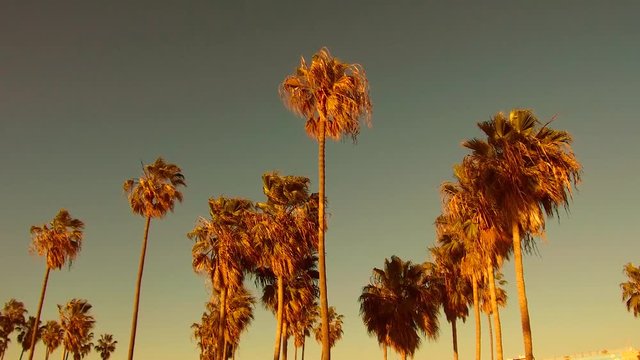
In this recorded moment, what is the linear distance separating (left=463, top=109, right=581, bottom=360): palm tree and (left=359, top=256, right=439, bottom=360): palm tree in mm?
15674

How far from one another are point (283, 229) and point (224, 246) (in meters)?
5.03

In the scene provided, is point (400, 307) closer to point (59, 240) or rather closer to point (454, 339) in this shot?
point (454, 339)

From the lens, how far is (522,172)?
70.7 ft

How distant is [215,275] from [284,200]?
7.34m

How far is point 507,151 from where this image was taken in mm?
21766

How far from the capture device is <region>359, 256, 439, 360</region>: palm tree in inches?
1422

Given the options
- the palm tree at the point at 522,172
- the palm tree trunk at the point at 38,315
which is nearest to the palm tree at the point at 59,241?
the palm tree trunk at the point at 38,315

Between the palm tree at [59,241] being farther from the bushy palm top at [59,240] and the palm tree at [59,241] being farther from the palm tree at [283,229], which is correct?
the palm tree at [283,229]

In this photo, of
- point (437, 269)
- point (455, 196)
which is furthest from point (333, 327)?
point (455, 196)

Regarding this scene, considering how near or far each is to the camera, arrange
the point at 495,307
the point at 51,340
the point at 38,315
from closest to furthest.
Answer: the point at 495,307, the point at 38,315, the point at 51,340

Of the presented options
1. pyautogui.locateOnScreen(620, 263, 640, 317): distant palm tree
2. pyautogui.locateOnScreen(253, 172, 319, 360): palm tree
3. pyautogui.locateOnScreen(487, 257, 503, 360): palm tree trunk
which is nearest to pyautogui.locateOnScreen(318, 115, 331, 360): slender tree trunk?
pyautogui.locateOnScreen(253, 172, 319, 360): palm tree

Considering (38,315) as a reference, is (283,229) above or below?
above

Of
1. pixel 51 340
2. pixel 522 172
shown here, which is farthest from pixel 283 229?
pixel 51 340

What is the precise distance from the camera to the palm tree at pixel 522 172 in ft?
69.1
